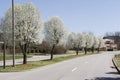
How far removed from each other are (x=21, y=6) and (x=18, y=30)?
2.80 metres

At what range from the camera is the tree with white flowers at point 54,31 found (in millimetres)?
57375

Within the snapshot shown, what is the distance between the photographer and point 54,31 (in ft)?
189

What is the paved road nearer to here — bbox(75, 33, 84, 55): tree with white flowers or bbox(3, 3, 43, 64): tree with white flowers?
bbox(3, 3, 43, 64): tree with white flowers

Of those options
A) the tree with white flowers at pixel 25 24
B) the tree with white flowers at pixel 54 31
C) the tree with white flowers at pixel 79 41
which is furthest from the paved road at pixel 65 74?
the tree with white flowers at pixel 79 41

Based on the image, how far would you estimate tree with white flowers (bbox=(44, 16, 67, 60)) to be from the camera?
2259 inches

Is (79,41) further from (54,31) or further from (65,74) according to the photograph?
(65,74)

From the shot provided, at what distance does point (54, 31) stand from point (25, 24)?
21902 mm

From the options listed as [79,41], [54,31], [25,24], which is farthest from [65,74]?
[79,41]

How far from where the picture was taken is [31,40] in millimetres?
37156

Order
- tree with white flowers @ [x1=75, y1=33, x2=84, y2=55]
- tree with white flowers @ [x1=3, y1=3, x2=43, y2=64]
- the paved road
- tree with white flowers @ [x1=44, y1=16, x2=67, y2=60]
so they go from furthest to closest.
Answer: tree with white flowers @ [x1=75, y1=33, x2=84, y2=55]
tree with white flowers @ [x1=44, y1=16, x2=67, y2=60]
tree with white flowers @ [x1=3, y1=3, x2=43, y2=64]
the paved road

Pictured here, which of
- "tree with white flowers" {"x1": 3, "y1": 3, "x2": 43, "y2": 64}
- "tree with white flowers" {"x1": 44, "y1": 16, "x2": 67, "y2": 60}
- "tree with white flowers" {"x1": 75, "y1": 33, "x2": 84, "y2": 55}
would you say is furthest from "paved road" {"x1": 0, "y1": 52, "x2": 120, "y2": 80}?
"tree with white flowers" {"x1": 75, "y1": 33, "x2": 84, "y2": 55}

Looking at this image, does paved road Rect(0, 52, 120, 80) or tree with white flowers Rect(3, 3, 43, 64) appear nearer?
paved road Rect(0, 52, 120, 80)

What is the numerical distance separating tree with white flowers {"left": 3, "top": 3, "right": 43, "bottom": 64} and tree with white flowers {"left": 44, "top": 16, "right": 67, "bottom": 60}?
19.4 metres

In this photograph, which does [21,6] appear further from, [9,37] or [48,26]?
[48,26]
